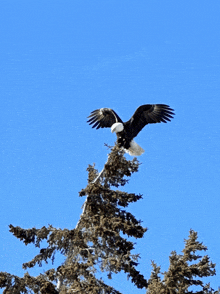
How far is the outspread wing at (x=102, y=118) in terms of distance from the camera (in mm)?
20562

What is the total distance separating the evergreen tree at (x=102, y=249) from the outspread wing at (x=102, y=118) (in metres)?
3.74

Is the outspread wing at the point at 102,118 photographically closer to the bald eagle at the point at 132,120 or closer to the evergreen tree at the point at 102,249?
the bald eagle at the point at 132,120

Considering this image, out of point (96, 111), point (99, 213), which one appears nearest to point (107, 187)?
point (99, 213)

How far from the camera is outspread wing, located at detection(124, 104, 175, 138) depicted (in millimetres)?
20141

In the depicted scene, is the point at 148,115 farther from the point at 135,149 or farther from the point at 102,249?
the point at 102,249

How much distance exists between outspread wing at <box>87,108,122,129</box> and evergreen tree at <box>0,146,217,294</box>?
12.3ft

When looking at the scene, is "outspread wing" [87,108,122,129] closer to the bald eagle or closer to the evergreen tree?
the bald eagle

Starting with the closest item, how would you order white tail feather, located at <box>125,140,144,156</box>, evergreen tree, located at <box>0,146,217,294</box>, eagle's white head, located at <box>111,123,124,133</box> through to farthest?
1. evergreen tree, located at <box>0,146,217,294</box>
2. eagle's white head, located at <box>111,123,124,133</box>
3. white tail feather, located at <box>125,140,144,156</box>

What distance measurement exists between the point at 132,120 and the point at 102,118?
1.27 metres

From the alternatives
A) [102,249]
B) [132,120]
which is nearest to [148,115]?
[132,120]

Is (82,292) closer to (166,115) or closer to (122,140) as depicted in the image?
(122,140)

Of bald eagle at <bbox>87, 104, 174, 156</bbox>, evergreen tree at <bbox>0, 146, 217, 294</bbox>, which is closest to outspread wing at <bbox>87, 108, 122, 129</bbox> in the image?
bald eagle at <bbox>87, 104, 174, 156</bbox>

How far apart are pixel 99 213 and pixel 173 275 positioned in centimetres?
252

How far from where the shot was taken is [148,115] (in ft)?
67.7
